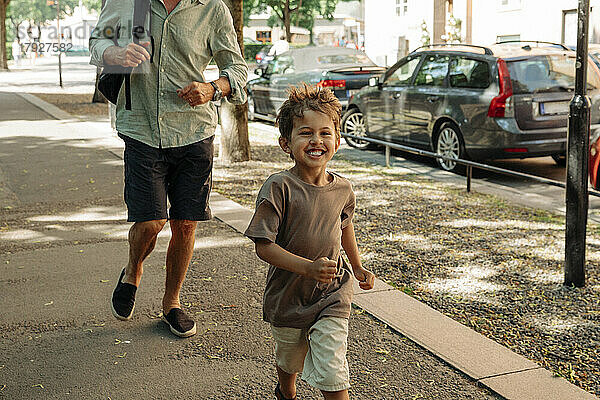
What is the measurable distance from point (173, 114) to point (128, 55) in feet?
1.33

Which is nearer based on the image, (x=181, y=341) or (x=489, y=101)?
(x=181, y=341)

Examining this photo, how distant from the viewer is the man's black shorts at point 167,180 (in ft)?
13.3

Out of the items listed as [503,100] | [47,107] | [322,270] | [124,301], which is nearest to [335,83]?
[503,100]

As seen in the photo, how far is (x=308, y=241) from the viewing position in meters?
2.93

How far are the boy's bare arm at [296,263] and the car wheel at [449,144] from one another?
7791 millimetres

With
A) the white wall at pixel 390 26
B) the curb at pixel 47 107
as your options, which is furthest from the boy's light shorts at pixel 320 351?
the white wall at pixel 390 26

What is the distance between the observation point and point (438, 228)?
23.0 feet

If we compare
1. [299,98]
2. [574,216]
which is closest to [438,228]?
[574,216]

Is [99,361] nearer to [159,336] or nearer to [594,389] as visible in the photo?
[159,336]

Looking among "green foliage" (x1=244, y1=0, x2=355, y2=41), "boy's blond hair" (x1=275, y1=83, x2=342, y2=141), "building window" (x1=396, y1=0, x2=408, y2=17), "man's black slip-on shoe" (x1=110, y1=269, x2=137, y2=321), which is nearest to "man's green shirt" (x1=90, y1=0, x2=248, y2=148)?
"man's black slip-on shoe" (x1=110, y1=269, x2=137, y2=321)

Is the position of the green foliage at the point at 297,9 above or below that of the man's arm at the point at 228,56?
above

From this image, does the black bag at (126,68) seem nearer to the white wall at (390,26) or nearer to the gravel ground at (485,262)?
the gravel ground at (485,262)

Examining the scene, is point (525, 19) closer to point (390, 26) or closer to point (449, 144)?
point (390, 26)

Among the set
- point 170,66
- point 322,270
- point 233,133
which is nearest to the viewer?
point 322,270
